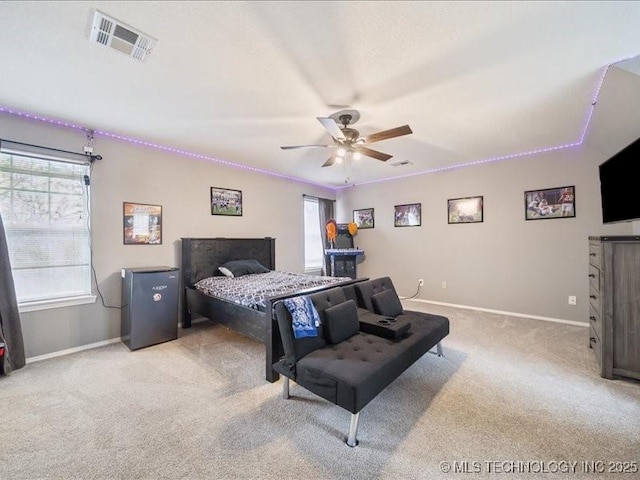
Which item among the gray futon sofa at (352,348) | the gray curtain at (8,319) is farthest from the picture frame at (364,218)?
the gray curtain at (8,319)

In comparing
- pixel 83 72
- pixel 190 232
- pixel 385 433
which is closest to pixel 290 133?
pixel 83 72

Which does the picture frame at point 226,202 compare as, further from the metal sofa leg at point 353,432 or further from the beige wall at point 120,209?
the metal sofa leg at point 353,432

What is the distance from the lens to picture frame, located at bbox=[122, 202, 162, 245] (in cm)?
353

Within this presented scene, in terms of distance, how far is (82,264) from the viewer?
127 inches

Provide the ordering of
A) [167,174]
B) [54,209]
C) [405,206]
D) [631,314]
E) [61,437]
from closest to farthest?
[61,437]
[631,314]
[54,209]
[167,174]
[405,206]

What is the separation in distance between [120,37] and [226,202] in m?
2.92

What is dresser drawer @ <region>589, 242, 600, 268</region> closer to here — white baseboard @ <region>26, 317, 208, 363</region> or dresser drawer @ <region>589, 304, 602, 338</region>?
dresser drawer @ <region>589, 304, 602, 338</region>

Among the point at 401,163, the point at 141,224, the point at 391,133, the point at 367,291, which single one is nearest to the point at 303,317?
the point at 367,291

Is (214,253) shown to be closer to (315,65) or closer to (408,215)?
(315,65)

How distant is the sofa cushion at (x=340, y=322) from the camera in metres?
2.22

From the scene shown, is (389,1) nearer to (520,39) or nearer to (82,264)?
(520,39)

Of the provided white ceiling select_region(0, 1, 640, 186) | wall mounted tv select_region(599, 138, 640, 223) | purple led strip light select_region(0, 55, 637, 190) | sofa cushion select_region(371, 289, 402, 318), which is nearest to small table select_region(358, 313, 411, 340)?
sofa cushion select_region(371, 289, 402, 318)

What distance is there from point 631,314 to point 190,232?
201 inches

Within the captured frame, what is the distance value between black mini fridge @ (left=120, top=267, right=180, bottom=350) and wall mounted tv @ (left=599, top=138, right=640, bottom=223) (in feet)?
15.8
